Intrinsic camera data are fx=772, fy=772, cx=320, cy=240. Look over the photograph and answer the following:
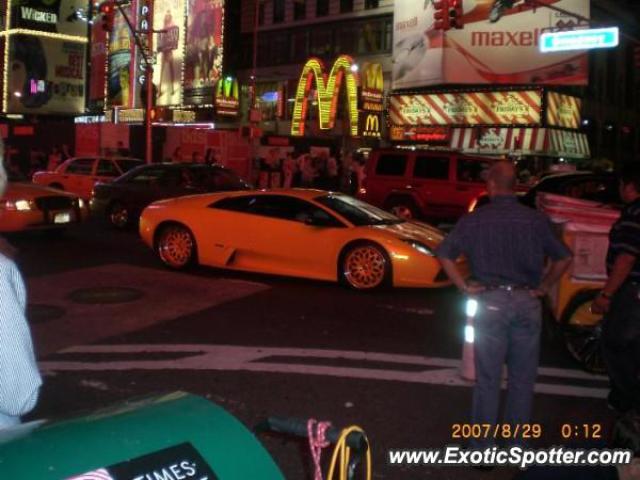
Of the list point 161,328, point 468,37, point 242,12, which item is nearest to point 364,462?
point 161,328

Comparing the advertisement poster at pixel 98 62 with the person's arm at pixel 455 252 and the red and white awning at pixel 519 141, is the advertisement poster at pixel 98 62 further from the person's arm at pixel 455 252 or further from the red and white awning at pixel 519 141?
the person's arm at pixel 455 252

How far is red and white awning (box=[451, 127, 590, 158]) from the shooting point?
31.5 meters

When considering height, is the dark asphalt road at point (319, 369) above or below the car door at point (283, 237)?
below

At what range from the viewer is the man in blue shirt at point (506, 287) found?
4352mm

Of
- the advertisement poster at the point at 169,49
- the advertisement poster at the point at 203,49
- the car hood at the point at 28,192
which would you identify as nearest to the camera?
the car hood at the point at 28,192

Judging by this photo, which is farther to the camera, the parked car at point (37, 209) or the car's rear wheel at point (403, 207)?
the car's rear wheel at point (403, 207)

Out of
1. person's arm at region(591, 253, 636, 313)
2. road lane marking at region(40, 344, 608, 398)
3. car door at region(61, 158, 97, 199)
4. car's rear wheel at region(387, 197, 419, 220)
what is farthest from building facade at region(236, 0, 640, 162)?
person's arm at region(591, 253, 636, 313)

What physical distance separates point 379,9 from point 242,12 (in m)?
15.8

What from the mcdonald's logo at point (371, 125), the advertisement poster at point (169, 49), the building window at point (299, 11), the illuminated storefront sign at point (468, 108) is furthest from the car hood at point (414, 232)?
the building window at point (299, 11)

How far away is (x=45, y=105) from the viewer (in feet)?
186

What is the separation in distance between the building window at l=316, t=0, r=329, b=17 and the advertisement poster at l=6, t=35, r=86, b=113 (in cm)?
1778

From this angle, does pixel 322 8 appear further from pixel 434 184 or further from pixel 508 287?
pixel 508 287

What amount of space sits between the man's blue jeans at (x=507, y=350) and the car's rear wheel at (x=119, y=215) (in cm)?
1361

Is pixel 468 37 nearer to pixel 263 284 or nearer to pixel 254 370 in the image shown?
pixel 263 284
